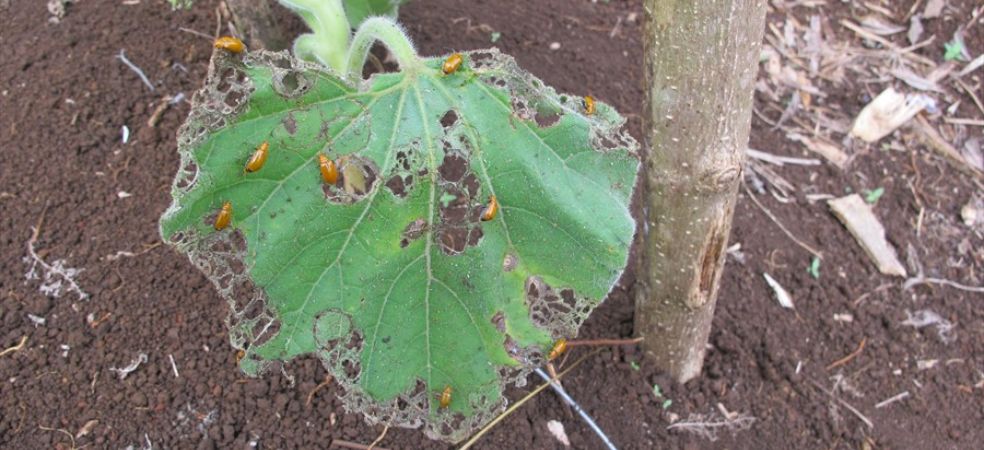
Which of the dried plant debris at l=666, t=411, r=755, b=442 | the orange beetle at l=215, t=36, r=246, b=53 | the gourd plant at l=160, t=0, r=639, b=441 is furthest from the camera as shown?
the dried plant debris at l=666, t=411, r=755, b=442

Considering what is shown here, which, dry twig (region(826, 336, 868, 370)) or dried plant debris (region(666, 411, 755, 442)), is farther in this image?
dry twig (region(826, 336, 868, 370))

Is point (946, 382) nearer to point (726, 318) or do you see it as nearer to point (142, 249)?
point (726, 318)

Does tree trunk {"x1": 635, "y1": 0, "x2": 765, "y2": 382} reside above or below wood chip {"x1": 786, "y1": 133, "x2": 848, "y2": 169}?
above

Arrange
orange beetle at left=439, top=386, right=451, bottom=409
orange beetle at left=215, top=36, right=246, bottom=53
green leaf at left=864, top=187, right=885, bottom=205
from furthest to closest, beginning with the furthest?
green leaf at left=864, top=187, right=885, bottom=205 < orange beetle at left=439, top=386, right=451, bottom=409 < orange beetle at left=215, top=36, right=246, bottom=53

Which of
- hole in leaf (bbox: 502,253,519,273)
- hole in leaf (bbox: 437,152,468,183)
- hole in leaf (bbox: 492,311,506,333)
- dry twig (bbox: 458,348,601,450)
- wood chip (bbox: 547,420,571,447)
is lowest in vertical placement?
wood chip (bbox: 547,420,571,447)

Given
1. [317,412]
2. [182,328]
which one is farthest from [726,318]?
[182,328]

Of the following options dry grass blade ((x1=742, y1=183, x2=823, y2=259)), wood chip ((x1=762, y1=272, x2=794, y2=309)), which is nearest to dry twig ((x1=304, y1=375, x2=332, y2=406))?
wood chip ((x1=762, y1=272, x2=794, y2=309))

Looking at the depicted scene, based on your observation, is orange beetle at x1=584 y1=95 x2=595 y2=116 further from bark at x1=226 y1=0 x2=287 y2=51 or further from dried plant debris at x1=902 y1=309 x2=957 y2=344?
dried plant debris at x1=902 y1=309 x2=957 y2=344
